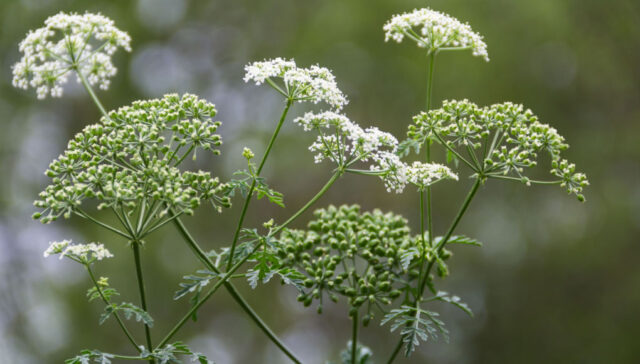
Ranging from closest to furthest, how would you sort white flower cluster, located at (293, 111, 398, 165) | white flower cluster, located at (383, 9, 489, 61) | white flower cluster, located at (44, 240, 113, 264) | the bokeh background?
white flower cluster, located at (44, 240, 113, 264) → white flower cluster, located at (293, 111, 398, 165) → white flower cluster, located at (383, 9, 489, 61) → the bokeh background

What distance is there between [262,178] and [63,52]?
840mm

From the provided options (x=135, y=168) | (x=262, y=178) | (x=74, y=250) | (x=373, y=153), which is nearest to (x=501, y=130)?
(x=373, y=153)

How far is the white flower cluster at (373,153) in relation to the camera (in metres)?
1.95

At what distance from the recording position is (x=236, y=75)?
11195 mm

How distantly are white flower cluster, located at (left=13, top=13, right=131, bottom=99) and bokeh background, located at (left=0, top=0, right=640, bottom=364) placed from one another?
7.54 m

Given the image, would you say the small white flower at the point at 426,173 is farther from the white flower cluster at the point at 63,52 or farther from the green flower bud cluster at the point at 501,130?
the white flower cluster at the point at 63,52

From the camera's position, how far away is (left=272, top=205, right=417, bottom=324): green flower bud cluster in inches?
81.4

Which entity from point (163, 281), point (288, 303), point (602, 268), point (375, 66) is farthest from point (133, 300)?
point (602, 268)

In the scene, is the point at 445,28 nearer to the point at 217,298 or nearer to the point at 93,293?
the point at 93,293

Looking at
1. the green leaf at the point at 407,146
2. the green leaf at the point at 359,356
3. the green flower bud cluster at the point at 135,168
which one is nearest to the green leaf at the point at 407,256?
the green leaf at the point at 407,146

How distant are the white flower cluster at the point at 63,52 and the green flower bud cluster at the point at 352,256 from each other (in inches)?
34.0

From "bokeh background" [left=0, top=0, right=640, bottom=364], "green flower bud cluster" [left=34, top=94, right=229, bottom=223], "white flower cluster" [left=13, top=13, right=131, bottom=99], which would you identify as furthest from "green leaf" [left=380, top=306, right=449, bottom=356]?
"bokeh background" [left=0, top=0, right=640, bottom=364]

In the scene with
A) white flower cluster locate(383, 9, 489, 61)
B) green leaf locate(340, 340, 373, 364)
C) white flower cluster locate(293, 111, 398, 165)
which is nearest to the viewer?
white flower cluster locate(293, 111, 398, 165)

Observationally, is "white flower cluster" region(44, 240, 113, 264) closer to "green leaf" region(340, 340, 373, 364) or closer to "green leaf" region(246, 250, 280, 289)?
"green leaf" region(246, 250, 280, 289)
